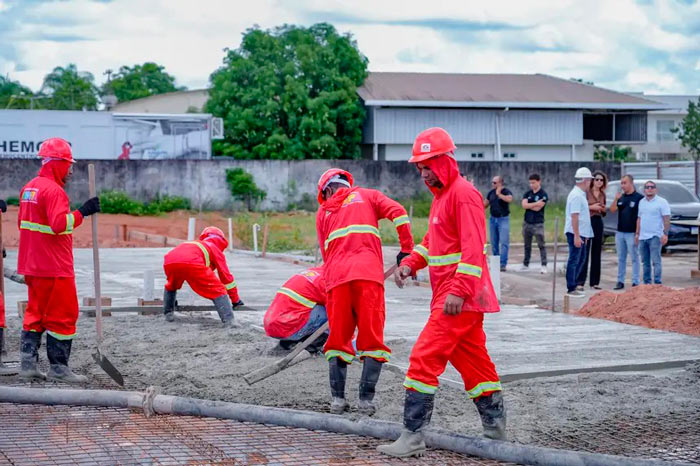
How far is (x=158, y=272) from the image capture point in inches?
681

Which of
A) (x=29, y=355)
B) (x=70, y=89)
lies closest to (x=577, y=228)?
(x=29, y=355)

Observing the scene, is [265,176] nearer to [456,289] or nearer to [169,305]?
[169,305]

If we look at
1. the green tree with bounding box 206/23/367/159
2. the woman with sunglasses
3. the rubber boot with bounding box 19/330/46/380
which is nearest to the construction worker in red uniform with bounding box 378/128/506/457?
the rubber boot with bounding box 19/330/46/380

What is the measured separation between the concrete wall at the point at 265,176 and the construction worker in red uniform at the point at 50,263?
23.9 meters

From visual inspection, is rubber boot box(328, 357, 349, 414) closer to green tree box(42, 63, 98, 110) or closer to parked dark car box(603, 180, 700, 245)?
parked dark car box(603, 180, 700, 245)

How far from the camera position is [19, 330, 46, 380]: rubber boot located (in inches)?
315

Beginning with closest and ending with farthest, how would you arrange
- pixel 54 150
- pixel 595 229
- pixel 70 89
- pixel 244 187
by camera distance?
pixel 54 150
pixel 595 229
pixel 244 187
pixel 70 89

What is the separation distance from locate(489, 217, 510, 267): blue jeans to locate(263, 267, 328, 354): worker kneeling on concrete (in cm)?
894

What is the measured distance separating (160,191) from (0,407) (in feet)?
87.0

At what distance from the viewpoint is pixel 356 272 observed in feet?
21.8

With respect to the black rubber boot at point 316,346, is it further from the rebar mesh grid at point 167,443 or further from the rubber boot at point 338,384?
the rebar mesh grid at point 167,443

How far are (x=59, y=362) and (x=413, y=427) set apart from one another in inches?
144

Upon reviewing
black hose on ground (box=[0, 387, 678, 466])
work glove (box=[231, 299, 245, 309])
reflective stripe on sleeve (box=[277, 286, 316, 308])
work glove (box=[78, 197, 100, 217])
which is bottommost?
black hose on ground (box=[0, 387, 678, 466])

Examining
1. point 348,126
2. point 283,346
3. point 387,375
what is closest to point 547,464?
point 387,375
